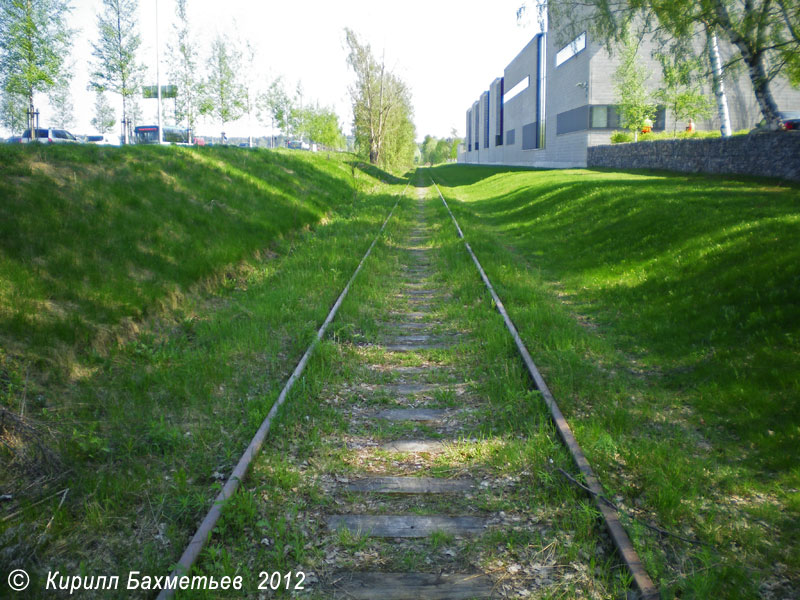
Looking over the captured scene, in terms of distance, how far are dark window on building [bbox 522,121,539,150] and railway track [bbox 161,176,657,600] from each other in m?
51.1

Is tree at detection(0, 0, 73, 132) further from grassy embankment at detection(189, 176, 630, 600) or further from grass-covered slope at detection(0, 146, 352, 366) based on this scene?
grassy embankment at detection(189, 176, 630, 600)

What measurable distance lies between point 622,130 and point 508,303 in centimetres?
3236

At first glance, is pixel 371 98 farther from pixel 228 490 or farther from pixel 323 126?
pixel 228 490

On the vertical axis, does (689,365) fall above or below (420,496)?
above

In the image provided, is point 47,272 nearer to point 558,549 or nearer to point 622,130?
point 558,549

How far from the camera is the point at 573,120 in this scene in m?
40.2

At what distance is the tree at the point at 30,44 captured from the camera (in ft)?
77.9

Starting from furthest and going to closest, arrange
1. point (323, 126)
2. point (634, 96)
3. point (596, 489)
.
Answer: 1. point (323, 126)
2. point (634, 96)
3. point (596, 489)

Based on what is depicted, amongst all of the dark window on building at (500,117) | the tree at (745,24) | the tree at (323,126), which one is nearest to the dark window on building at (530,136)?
the dark window on building at (500,117)

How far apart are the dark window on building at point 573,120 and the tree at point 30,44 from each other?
2944 cm

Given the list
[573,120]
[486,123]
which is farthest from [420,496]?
[486,123]

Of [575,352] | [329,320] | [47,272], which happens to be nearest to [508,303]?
[575,352]

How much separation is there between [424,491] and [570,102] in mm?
41575

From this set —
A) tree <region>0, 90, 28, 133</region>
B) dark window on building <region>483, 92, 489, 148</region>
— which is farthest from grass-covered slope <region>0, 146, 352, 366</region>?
dark window on building <region>483, 92, 489, 148</region>
